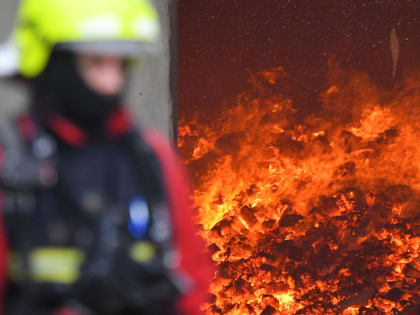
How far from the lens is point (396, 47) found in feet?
14.6

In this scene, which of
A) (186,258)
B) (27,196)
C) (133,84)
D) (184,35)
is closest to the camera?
(27,196)

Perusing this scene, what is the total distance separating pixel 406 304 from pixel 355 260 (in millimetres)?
396

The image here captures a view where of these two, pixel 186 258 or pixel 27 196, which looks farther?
Result: pixel 186 258

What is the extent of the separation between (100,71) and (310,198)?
370 cm

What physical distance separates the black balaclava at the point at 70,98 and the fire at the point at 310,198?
3551 mm

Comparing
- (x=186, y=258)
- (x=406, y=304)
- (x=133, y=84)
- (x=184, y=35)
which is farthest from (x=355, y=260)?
(x=186, y=258)

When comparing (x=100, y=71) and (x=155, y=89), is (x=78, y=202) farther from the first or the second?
(x=155, y=89)

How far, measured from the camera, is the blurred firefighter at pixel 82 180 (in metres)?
0.84

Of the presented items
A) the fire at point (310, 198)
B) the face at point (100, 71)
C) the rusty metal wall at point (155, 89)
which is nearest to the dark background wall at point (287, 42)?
the fire at point (310, 198)

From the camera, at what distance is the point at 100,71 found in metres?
0.89

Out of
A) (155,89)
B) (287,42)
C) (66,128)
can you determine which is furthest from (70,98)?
(287,42)

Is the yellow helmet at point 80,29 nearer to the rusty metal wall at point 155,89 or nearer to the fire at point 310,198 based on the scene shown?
the rusty metal wall at point 155,89

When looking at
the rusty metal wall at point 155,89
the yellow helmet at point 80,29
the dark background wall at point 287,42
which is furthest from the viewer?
the dark background wall at point 287,42

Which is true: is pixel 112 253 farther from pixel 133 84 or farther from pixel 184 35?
pixel 184 35
